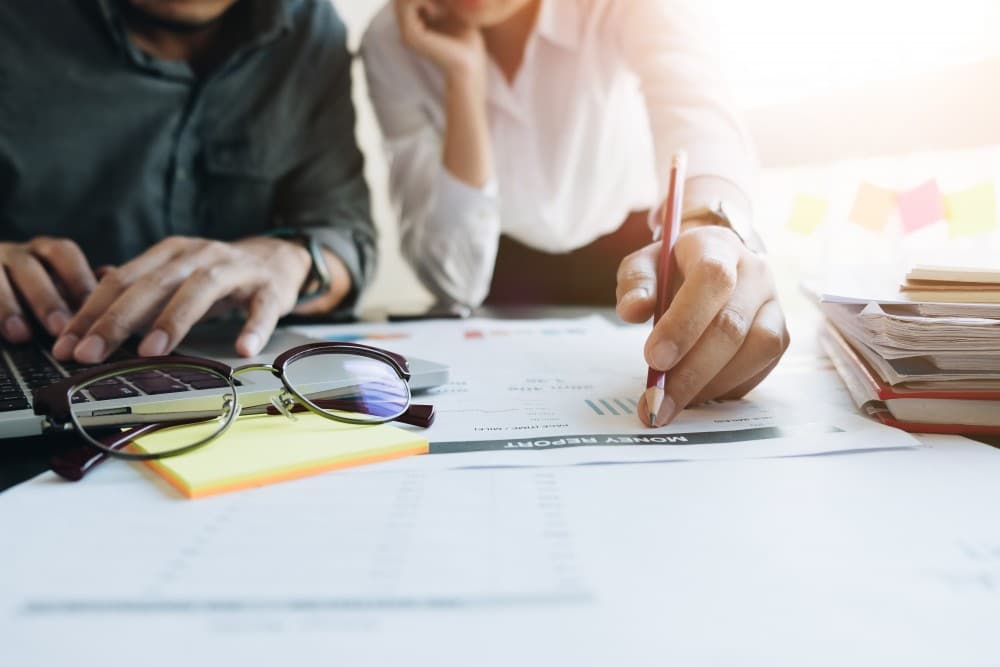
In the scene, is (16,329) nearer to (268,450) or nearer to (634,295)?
(268,450)

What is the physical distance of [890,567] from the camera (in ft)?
0.82

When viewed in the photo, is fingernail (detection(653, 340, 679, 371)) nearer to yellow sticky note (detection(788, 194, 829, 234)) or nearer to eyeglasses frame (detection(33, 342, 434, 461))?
eyeglasses frame (detection(33, 342, 434, 461))

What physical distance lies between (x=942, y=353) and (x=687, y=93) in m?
0.52

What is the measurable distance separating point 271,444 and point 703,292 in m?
0.27

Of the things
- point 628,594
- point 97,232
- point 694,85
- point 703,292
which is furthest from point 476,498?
point 97,232

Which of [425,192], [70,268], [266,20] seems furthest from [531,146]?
[70,268]

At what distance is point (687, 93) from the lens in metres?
0.84

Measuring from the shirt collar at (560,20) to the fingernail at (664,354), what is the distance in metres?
0.87

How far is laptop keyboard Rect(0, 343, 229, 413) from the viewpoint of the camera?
15.4 inches

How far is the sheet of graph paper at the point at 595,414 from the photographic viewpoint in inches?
14.9

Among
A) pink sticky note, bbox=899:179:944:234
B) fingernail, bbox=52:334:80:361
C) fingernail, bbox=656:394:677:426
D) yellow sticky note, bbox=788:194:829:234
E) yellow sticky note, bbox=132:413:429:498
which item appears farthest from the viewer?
yellow sticky note, bbox=788:194:829:234

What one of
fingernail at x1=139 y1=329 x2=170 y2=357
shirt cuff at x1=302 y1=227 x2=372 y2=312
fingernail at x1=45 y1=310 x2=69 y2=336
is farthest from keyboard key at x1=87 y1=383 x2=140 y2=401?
shirt cuff at x1=302 y1=227 x2=372 y2=312

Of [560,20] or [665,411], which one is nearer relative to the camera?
[665,411]

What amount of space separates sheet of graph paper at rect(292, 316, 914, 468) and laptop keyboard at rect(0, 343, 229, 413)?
0.15 meters
